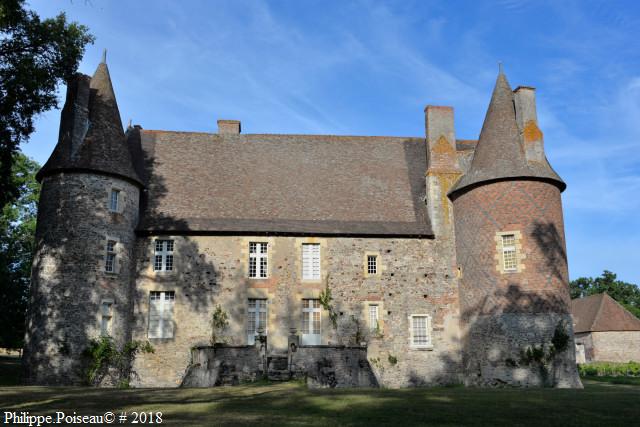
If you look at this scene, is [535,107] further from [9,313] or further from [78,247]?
[9,313]

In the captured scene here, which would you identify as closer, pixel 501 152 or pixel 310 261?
A: pixel 501 152

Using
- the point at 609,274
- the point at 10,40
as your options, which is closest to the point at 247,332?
the point at 10,40

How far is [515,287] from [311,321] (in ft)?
24.7

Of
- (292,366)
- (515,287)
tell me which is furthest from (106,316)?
(515,287)

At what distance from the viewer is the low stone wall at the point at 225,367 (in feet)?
63.0

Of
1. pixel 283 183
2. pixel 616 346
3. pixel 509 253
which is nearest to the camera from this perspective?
pixel 509 253

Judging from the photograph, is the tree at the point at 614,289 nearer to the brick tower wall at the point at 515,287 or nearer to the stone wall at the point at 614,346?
the stone wall at the point at 614,346

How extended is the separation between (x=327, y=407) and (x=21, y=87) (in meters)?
14.6

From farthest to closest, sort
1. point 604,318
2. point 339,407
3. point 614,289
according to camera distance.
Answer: point 614,289
point 604,318
point 339,407

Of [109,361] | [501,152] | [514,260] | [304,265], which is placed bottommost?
[109,361]

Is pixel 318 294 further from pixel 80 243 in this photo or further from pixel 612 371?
pixel 612 371

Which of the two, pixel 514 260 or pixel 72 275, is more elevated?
pixel 514 260

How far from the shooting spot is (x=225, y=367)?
19375 millimetres

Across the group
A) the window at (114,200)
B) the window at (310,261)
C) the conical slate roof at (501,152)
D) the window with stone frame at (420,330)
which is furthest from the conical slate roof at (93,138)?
the conical slate roof at (501,152)
